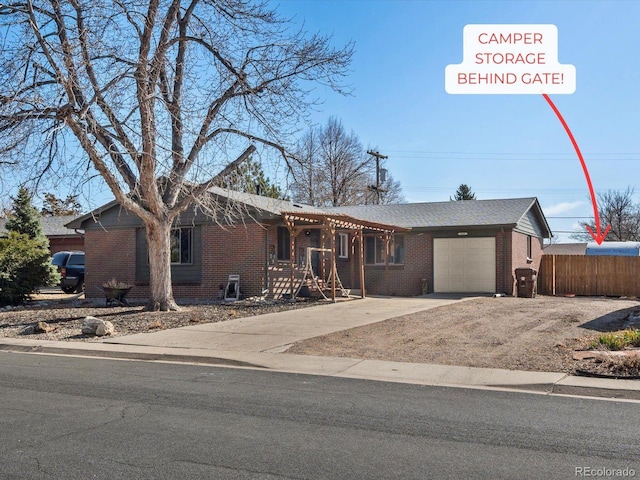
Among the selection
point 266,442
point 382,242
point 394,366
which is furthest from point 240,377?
point 382,242

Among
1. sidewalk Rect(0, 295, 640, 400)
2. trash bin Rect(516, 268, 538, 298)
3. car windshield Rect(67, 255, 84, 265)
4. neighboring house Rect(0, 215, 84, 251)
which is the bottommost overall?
sidewalk Rect(0, 295, 640, 400)

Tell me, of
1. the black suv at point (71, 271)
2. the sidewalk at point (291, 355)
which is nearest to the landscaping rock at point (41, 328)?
the sidewalk at point (291, 355)

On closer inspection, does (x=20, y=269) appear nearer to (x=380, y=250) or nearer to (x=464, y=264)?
(x=380, y=250)

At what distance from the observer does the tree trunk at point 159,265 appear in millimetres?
17094

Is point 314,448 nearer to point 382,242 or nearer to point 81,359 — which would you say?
point 81,359

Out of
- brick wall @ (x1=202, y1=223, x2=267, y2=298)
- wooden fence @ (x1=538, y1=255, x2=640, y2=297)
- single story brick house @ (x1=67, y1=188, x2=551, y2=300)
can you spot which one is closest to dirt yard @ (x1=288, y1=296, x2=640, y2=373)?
single story brick house @ (x1=67, y1=188, x2=551, y2=300)

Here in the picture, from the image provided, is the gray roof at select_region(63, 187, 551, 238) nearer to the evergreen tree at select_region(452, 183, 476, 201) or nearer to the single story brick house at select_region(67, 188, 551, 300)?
the single story brick house at select_region(67, 188, 551, 300)

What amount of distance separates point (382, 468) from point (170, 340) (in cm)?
831

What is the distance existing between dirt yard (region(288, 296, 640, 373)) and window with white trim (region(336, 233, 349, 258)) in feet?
34.4

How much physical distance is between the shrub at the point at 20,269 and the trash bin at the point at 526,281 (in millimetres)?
17425

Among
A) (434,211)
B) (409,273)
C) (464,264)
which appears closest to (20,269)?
(409,273)

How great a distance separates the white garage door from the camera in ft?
81.9

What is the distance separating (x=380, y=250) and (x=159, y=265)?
1224 centimetres

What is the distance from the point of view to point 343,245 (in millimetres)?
27828
